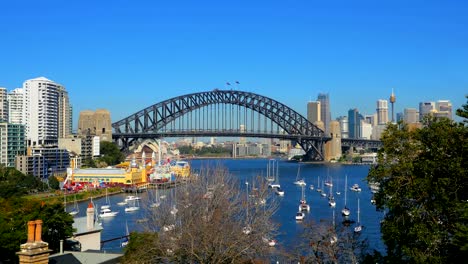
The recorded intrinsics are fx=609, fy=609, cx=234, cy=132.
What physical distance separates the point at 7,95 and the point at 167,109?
18.6 m

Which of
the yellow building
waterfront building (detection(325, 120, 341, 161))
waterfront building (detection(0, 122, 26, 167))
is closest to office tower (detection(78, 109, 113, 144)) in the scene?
waterfront building (detection(0, 122, 26, 167))

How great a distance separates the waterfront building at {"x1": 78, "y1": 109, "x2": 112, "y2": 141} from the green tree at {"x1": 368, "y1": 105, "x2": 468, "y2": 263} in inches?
2376

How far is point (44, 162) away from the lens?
159 feet

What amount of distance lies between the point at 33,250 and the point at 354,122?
498 feet

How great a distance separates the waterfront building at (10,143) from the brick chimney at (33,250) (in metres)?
44.3

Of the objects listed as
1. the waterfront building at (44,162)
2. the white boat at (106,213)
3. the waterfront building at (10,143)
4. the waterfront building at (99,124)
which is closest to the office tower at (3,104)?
the waterfront building at (99,124)

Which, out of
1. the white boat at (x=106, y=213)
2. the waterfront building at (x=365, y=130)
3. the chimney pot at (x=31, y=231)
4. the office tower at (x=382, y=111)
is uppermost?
the office tower at (x=382, y=111)

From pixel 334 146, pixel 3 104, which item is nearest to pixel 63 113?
pixel 3 104

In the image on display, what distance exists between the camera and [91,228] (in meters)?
14.8

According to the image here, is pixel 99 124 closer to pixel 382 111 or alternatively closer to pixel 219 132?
pixel 219 132

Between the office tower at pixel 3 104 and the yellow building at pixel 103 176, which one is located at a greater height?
the office tower at pixel 3 104

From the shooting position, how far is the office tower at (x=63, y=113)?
72688mm

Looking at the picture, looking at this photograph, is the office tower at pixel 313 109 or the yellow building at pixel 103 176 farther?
the office tower at pixel 313 109

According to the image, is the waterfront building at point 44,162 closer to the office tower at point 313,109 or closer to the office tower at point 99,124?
the office tower at point 99,124
